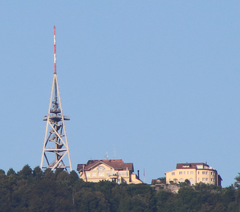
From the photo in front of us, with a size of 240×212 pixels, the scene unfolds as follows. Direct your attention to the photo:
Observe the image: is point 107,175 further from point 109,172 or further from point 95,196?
point 95,196

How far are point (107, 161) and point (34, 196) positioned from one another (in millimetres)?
18249

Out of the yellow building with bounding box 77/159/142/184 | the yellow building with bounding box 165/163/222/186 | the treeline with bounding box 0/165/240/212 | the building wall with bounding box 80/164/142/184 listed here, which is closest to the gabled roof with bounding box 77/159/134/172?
the yellow building with bounding box 77/159/142/184

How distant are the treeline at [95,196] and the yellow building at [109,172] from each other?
5791 millimetres

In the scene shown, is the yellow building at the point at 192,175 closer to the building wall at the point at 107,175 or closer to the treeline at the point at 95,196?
the building wall at the point at 107,175

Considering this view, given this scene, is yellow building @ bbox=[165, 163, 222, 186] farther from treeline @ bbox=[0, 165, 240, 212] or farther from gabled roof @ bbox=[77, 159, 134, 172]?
gabled roof @ bbox=[77, 159, 134, 172]

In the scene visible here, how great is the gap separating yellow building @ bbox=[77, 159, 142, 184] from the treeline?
5.79m

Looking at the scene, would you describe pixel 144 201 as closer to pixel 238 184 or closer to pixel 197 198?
pixel 197 198

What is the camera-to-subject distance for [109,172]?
4843 inches

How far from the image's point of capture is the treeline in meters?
110

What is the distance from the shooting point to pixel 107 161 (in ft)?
412

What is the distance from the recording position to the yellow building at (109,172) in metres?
122

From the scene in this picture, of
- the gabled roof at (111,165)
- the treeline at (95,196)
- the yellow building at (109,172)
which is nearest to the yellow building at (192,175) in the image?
the yellow building at (109,172)

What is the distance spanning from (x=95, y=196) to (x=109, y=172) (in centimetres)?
1219

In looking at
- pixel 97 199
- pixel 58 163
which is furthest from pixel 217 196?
pixel 58 163
